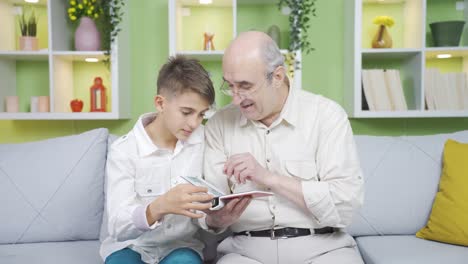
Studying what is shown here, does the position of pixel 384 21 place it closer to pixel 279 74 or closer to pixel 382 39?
pixel 382 39

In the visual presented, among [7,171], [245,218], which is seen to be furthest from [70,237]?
[245,218]

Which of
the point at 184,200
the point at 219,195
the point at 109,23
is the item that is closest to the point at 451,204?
the point at 219,195

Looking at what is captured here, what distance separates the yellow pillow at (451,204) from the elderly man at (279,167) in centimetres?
51

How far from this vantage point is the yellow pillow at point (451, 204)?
2.08m

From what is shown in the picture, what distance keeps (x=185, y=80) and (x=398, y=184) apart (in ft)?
3.83

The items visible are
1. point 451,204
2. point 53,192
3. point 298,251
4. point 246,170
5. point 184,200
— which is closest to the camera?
point 184,200

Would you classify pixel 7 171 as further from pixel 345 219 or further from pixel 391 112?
pixel 391 112

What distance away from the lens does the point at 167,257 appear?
1735 mm

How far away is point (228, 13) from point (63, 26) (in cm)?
101

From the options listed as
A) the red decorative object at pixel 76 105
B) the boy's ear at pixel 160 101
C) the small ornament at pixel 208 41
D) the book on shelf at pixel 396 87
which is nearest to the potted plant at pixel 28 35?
the red decorative object at pixel 76 105

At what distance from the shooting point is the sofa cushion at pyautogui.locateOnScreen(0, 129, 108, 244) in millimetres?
2225

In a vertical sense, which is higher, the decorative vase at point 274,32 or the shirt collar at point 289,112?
the decorative vase at point 274,32

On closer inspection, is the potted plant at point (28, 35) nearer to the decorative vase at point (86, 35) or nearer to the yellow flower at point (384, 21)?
the decorative vase at point (86, 35)

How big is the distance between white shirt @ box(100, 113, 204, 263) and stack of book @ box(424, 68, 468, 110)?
1609mm
